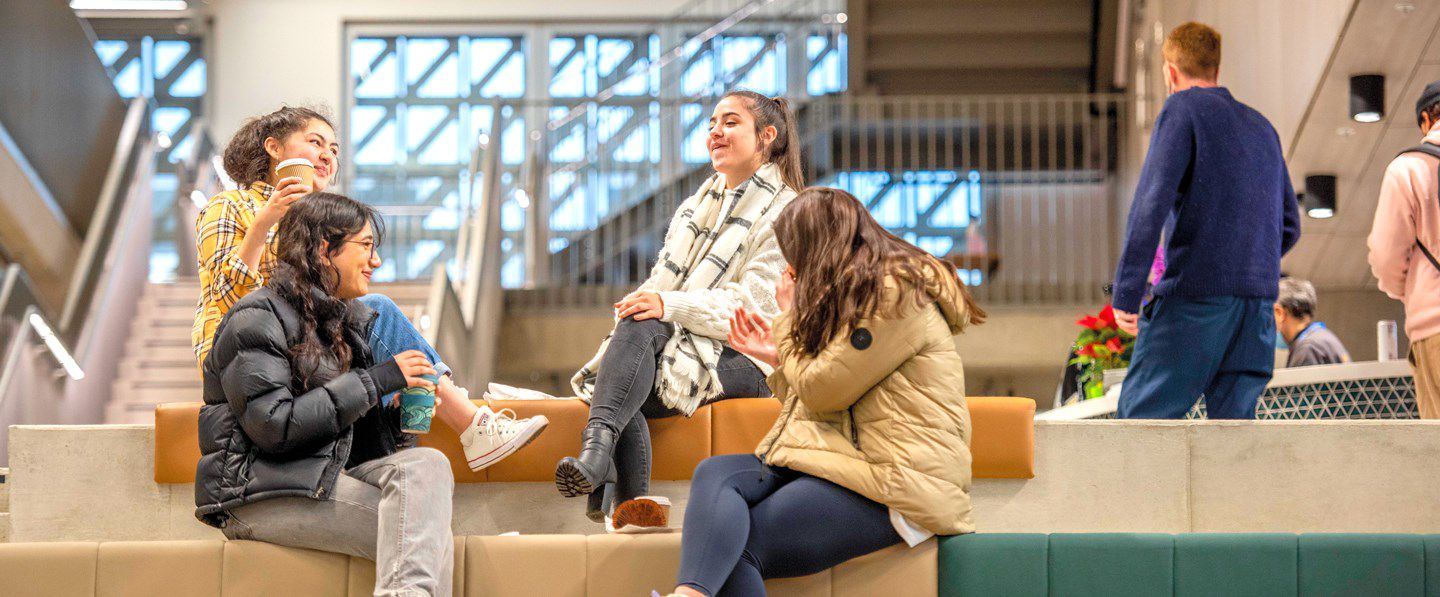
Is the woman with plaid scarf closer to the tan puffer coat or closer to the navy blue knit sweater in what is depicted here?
the tan puffer coat

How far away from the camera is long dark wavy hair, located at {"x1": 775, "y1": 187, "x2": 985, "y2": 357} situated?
2.94m

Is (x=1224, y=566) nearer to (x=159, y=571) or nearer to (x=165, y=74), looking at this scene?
(x=159, y=571)

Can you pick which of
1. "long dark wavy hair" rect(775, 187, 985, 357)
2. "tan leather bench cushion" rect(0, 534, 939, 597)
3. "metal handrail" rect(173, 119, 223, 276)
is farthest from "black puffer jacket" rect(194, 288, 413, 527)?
"metal handrail" rect(173, 119, 223, 276)

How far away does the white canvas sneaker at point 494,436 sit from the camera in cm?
340

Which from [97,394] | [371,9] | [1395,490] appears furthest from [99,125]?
[1395,490]

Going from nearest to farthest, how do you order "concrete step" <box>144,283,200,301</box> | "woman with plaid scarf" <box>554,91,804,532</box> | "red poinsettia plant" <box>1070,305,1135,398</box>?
1. "woman with plaid scarf" <box>554,91,804,532</box>
2. "red poinsettia plant" <box>1070,305,1135,398</box>
3. "concrete step" <box>144,283,200,301</box>

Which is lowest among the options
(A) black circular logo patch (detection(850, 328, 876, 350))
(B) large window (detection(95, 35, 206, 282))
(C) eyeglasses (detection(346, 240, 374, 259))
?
(A) black circular logo patch (detection(850, 328, 876, 350))

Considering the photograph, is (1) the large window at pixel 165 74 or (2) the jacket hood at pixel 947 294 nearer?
(2) the jacket hood at pixel 947 294

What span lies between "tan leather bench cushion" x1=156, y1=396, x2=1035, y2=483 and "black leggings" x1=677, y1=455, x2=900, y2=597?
60cm

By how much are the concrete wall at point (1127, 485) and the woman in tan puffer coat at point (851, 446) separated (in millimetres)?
605

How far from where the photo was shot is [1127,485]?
350 cm

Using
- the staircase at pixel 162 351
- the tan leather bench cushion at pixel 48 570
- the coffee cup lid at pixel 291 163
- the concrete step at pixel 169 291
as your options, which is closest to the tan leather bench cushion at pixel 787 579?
the tan leather bench cushion at pixel 48 570

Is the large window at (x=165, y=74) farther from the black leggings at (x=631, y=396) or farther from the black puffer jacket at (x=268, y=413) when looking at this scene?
the black puffer jacket at (x=268, y=413)

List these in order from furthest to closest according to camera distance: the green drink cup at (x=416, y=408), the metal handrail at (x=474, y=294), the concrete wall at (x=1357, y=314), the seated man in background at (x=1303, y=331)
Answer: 1. the concrete wall at (x=1357, y=314)
2. the metal handrail at (x=474, y=294)
3. the seated man in background at (x=1303, y=331)
4. the green drink cup at (x=416, y=408)
